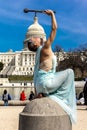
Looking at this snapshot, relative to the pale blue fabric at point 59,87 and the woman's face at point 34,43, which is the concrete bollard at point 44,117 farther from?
the woman's face at point 34,43

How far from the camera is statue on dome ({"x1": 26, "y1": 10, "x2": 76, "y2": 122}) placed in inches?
207

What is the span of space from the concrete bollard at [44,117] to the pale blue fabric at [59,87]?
3.7 inches

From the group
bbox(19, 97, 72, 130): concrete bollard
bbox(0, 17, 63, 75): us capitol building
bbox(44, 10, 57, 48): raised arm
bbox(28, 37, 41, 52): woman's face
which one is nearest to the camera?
bbox(19, 97, 72, 130): concrete bollard

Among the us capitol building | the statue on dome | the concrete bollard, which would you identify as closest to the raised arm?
the statue on dome

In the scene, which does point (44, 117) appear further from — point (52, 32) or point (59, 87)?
point (52, 32)

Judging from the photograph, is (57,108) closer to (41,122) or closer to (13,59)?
(41,122)

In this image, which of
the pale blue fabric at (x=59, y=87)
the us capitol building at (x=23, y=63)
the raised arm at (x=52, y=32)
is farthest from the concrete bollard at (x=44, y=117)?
the us capitol building at (x=23, y=63)

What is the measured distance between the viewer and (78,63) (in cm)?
7281

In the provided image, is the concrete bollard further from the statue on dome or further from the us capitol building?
the us capitol building

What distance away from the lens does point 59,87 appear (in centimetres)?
530

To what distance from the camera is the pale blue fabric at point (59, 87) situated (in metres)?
5.27

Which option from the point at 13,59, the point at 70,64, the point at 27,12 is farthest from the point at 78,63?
the point at 13,59

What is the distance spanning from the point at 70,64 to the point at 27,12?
6897cm

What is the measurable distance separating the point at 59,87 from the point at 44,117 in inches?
18.2
